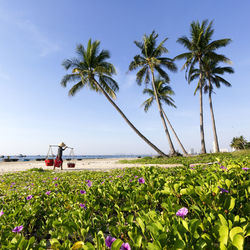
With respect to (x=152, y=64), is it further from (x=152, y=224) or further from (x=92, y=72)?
(x=152, y=224)

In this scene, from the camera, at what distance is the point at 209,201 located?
1262 mm

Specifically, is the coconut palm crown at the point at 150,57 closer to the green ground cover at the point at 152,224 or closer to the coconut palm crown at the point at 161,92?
the coconut palm crown at the point at 161,92

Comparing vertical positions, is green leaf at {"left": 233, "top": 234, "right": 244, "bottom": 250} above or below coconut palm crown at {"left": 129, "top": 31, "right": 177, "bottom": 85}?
below

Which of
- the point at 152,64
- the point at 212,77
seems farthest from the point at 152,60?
the point at 212,77

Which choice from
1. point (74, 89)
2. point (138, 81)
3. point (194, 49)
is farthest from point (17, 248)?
point (194, 49)

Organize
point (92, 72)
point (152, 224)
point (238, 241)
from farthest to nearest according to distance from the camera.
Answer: point (92, 72)
point (152, 224)
point (238, 241)

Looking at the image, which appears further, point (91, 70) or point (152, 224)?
point (91, 70)

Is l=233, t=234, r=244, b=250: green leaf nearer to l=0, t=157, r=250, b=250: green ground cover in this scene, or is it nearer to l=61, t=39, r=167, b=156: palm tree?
l=0, t=157, r=250, b=250: green ground cover

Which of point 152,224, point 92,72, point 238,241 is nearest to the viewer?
point 238,241

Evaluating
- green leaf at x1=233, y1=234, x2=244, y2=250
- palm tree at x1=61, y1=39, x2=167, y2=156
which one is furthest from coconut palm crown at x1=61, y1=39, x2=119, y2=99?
green leaf at x1=233, y1=234, x2=244, y2=250

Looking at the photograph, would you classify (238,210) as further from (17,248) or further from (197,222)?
(17,248)

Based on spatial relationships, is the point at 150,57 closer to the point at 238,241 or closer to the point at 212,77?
Answer: the point at 212,77

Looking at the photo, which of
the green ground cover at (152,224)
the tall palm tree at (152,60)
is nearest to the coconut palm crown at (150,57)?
the tall palm tree at (152,60)

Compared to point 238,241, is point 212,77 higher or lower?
higher
